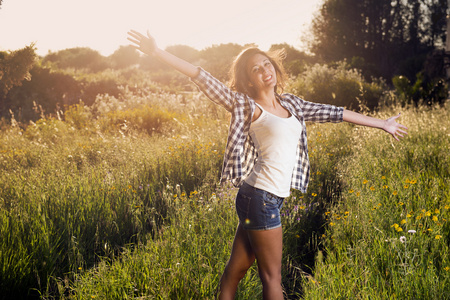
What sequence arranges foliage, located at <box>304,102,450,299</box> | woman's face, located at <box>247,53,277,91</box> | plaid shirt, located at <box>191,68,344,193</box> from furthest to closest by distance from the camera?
foliage, located at <box>304,102,450,299</box>, woman's face, located at <box>247,53,277,91</box>, plaid shirt, located at <box>191,68,344,193</box>

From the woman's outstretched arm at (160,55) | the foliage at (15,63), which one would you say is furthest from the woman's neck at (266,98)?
the foliage at (15,63)

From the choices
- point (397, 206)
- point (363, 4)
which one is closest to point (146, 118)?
point (397, 206)

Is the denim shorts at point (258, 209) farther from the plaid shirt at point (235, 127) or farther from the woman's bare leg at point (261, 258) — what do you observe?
the plaid shirt at point (235, 127)

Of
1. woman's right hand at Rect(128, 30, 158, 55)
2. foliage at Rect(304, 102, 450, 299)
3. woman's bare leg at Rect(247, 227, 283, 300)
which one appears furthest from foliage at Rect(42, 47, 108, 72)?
woman's bare leg at Rect(247, 227, 283, 300)

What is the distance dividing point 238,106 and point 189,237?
4.59ft

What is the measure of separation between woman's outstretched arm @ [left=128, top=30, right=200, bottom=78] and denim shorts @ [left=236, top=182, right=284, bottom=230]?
74 cm

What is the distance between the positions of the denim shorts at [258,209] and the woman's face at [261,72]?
64 cm

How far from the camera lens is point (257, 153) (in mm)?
2250

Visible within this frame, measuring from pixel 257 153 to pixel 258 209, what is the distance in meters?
0.35

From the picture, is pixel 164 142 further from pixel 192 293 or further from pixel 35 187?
pixel 192 293

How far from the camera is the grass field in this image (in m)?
2.60

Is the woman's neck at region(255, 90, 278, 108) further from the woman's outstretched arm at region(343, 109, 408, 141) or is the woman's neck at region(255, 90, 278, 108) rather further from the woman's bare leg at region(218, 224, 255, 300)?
the woman's bare leg at region(218, 224, 255, 300)

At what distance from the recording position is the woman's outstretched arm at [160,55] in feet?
7.29

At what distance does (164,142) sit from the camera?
7254 mm
